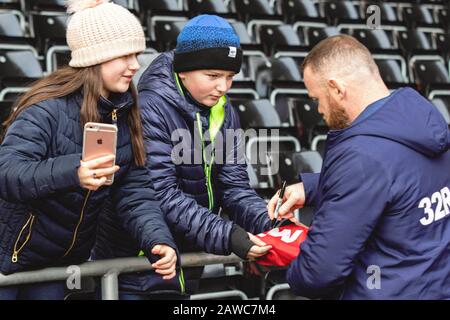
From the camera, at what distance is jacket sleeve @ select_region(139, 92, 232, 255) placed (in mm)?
2449

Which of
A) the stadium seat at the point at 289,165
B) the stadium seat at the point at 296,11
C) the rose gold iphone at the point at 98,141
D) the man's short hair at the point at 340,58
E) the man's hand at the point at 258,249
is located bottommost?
the stadium seat at the point at 289,165

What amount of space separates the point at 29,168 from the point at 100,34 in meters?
0.53

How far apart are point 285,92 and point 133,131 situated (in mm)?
3363

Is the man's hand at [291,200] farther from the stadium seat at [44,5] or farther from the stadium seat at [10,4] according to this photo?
the stadium seat at [10,4]

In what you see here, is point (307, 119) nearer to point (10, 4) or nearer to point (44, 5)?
point (44, 5)

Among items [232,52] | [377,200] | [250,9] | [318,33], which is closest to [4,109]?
[232,52]

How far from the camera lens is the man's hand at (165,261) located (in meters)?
2.33

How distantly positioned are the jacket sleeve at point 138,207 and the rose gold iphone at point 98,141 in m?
0.33

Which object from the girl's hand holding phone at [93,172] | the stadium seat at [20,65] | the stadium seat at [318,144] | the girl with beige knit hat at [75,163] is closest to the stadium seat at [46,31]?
the stadium seat at [20,65]

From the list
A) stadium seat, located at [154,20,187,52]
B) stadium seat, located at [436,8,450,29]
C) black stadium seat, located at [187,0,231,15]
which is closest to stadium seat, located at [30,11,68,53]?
stadium seat, located at [154,20,187,52]

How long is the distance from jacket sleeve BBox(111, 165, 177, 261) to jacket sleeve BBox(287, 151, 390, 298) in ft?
1.89

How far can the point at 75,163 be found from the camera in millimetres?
2068

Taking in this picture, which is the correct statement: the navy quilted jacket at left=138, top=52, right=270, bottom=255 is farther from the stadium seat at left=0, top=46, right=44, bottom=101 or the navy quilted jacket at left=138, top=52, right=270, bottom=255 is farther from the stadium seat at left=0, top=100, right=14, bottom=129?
the stadium seat at left=0, top=46, right=44, bottom=101
